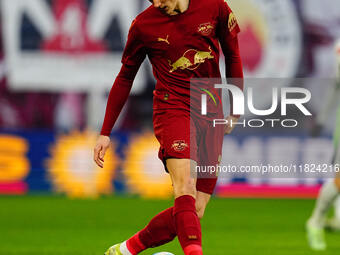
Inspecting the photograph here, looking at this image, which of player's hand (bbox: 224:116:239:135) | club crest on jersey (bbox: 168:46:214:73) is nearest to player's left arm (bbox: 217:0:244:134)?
player's hand (bbox: 224:116:239:135)

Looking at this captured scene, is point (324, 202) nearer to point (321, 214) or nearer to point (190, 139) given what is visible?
point (321, 214)

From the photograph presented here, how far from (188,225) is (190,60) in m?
0.92

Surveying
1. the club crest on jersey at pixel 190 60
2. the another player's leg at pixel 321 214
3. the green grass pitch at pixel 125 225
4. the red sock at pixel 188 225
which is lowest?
the green grass pitch at pixel 125 225

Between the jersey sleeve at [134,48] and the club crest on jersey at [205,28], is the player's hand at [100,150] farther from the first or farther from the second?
the club crest on jersey at [205,28]

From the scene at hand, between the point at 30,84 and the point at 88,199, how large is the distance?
3550 mm

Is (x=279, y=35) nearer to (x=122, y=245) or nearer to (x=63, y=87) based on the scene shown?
(x=63, y=87)

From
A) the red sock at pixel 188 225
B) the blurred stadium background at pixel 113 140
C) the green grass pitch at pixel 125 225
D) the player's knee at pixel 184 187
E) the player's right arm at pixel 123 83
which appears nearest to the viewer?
the red sock at pixel 188 225

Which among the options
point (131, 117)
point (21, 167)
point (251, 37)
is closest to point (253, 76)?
point (251, 37)

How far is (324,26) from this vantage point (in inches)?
639

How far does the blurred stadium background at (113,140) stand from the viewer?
959 cm

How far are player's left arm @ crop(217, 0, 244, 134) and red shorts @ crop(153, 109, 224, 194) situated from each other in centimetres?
23

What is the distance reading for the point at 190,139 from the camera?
509cm

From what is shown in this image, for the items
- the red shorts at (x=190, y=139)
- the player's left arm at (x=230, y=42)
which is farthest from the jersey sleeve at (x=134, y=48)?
the player's left arm at (x=230, y=42)

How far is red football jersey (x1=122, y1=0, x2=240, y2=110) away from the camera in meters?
5.09
